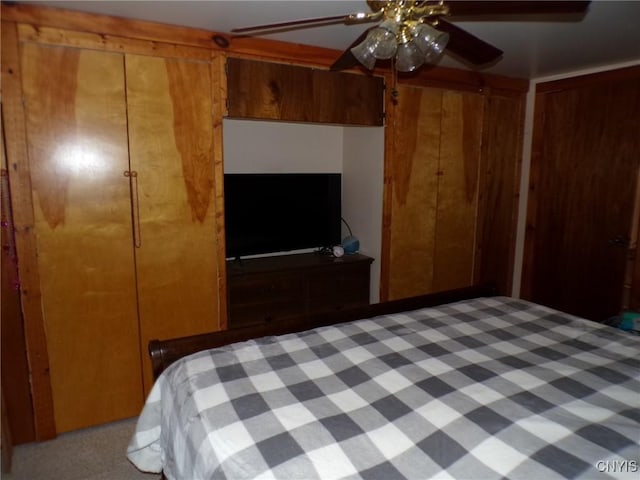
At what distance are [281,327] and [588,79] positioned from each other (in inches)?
125

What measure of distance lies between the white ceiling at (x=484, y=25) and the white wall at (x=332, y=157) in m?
0.80

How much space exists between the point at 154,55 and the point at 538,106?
316 cm

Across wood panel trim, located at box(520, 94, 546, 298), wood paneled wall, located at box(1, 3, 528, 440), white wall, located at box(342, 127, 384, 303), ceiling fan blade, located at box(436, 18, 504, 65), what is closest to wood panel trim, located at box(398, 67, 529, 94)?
wood panel trim, located at box(520, 94, 546, 298)

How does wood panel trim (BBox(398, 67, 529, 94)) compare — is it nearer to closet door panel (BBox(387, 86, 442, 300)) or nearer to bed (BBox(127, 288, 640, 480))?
closet door panel (BBox(387, 86, 442, 300))

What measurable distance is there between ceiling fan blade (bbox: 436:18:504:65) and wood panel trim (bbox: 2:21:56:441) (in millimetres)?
1985

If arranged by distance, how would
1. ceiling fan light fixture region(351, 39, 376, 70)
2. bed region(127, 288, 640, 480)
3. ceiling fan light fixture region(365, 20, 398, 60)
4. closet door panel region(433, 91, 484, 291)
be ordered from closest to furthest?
bed region(127, 288, 640, 480) < ceiling fan light fixture region(365, 20, 398, 60) < ceiling fan light fixture region(351, 39, 376, 70) < closet door panel region(433, 91, 484, 291)

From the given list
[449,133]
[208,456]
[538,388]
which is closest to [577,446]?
[538,388]

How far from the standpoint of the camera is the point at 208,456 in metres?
1.07

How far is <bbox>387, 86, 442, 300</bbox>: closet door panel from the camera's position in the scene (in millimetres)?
3078

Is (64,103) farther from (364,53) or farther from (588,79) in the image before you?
(588,79)

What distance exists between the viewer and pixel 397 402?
1279 mm

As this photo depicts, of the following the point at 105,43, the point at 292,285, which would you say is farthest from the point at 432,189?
the point at 105,43

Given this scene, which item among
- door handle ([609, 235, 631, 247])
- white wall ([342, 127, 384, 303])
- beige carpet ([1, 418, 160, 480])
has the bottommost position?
beige carpet ([1, 418, 160, 480])

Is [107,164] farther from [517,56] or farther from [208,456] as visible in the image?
[517,56]
